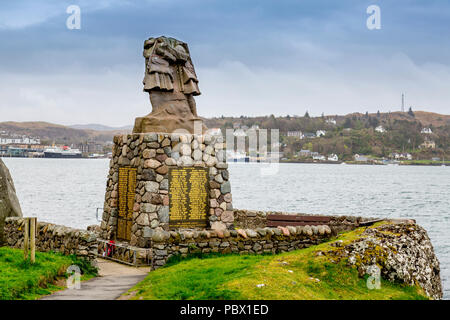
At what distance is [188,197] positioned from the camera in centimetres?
1608

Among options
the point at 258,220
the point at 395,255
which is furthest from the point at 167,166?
the point at 395,255

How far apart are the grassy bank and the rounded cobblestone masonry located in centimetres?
326

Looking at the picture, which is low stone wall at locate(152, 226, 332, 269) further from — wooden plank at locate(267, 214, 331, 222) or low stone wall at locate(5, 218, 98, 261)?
wooden plank at locate(267, 214, 331, 222)

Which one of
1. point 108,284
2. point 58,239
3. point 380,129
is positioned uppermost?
point 380,129

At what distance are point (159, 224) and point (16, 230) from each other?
13.0 feet

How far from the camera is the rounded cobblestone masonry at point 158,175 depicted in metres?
15.4

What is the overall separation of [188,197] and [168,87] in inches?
136

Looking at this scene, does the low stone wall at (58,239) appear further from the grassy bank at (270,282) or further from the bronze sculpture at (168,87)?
the bronze sculpture at (168,87)

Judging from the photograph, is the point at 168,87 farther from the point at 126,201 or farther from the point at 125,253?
the point at 125,253

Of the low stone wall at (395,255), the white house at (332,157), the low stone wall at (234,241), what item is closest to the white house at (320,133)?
the white house at (332,157)

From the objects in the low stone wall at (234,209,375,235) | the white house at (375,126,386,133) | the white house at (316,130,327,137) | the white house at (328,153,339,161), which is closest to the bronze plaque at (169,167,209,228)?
the low stone wall at (234,209,375,235)

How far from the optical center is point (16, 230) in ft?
51.0

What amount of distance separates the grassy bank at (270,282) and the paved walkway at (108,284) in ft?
1.29

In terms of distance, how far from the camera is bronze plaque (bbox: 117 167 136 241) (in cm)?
1628
